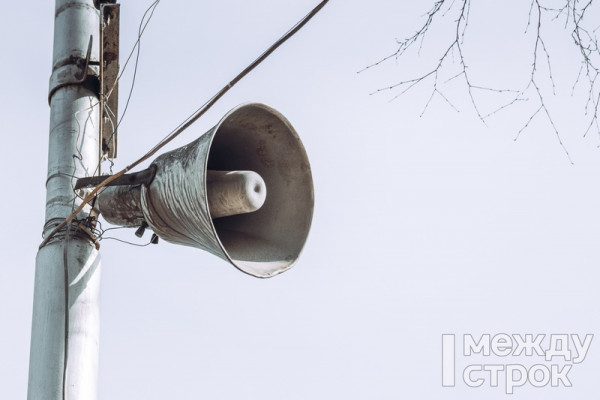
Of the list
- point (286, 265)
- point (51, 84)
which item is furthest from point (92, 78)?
point (286, 265)

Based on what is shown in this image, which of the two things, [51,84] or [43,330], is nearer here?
[43,330]

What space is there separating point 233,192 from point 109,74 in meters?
1.27

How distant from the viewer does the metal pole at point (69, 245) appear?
3.41 m

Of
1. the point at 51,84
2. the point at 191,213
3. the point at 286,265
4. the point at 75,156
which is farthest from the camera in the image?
the point at 51,84

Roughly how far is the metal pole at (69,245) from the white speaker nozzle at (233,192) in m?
0.55

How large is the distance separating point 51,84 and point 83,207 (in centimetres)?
63

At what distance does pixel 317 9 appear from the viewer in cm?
344

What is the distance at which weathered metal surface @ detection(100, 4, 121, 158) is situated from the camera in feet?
14.0

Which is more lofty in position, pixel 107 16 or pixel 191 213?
pixel 107 16

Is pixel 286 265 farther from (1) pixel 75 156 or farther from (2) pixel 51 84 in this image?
(2) pixel 51 84

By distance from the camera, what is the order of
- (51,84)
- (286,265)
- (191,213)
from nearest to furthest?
(191,213), (286,265), (51,84)

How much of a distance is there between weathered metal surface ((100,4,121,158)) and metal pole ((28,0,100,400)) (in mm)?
95

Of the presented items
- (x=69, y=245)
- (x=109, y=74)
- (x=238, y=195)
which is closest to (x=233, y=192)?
(x=238, y=195)

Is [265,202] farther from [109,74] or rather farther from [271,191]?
[109,74]
